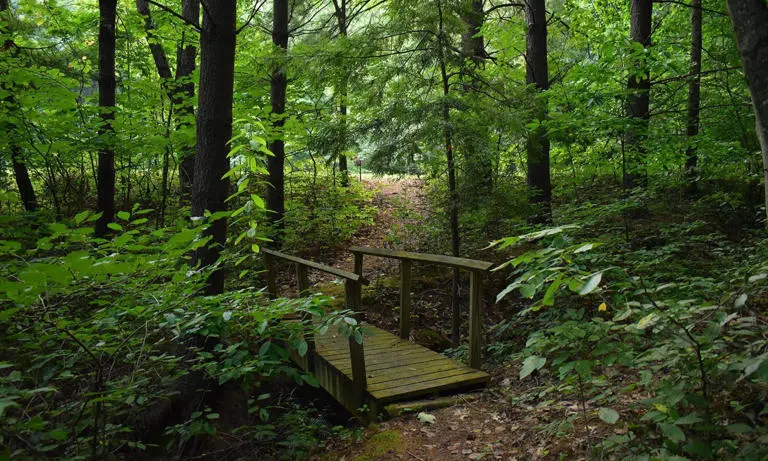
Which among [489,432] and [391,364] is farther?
[391,364]

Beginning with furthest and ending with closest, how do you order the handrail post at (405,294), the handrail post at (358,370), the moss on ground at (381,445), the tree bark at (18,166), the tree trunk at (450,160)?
the tree bark at (18,166) < the tree trunk at (450,160) < the handrail post at (405,294) < the handrail post at (358,370) < the moss on ground at (381,445)

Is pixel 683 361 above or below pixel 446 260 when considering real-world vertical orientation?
below

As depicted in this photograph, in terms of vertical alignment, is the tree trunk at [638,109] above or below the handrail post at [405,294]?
above

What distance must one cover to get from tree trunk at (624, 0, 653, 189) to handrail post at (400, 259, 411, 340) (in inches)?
148

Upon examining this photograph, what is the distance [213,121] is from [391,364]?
324 cm

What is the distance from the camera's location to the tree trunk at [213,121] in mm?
4453

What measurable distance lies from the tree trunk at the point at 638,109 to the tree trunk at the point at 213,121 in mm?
5413

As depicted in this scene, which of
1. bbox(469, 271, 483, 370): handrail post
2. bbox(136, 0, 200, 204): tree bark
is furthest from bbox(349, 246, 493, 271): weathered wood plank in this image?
bbox(136, 0, 200, 204): tree bark

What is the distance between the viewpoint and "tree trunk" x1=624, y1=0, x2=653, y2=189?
6.65m

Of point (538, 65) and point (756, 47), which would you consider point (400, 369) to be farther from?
point (538, 65)

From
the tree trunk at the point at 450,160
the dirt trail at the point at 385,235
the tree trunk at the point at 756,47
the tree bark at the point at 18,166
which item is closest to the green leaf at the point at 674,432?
the tree trunk at the point at 756,47

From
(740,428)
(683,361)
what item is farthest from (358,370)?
(740,428)

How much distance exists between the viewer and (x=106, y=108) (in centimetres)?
615

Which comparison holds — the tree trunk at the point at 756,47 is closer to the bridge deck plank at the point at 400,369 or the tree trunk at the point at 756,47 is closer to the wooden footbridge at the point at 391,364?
the wooden footbridge at the point at 391,364
